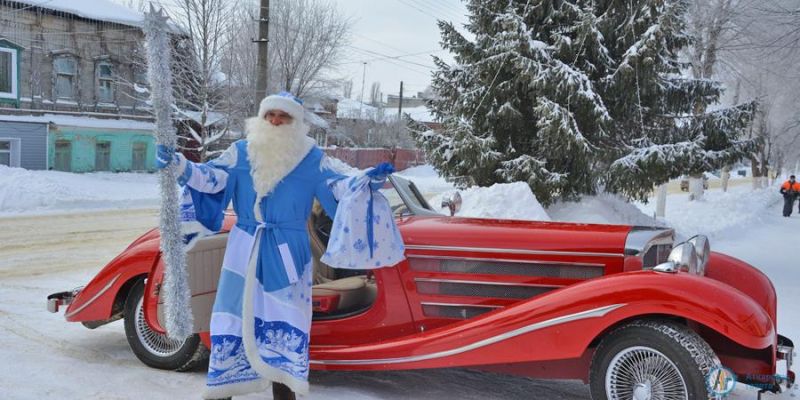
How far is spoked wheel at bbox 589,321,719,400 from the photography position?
353 centimetres

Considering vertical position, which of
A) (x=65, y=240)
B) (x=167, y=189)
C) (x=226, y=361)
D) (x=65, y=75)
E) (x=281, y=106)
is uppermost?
(x=65, y=75)

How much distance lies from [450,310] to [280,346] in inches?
49.4

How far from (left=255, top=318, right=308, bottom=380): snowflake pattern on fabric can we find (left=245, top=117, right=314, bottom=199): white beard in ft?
2.42

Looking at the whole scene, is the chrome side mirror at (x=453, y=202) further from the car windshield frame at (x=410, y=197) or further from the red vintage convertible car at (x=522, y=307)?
the red vintage convertible car at (x=522, y=307)

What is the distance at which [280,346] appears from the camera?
3.74 meters

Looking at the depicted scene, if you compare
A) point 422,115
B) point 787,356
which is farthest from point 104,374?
point 422,115

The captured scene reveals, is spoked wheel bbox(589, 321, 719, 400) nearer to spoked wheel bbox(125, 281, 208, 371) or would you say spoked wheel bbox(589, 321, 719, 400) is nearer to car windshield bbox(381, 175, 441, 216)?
car windshield bbox(381, 175, 441, 216)

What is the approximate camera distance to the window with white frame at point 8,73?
22375 mm

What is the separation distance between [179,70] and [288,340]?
19.1 meters

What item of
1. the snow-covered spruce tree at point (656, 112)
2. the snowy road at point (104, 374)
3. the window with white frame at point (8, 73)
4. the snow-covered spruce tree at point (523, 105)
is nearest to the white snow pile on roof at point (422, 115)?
the snow-covered spruce tree at point (523, 105)

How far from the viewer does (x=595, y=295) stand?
376cm

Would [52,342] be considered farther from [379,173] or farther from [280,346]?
[379,173]

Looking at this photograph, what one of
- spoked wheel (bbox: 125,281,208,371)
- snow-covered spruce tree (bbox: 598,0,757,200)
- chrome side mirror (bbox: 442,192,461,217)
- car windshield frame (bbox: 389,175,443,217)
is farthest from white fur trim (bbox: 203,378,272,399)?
snow-covered spruce tree (bbox: 598,0,757,200)

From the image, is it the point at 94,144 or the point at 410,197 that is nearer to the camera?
the point at 410,197
